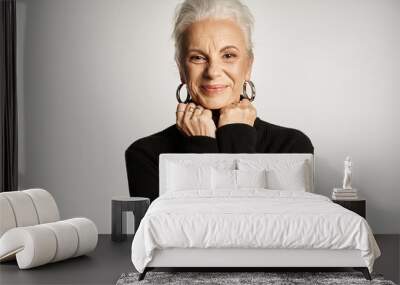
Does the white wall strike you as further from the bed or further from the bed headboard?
the bed

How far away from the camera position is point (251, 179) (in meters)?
6.62

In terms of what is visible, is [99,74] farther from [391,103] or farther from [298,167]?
[391,103]

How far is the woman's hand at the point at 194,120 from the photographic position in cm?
730

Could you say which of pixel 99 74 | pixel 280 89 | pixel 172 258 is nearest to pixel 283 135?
pixel 280 89

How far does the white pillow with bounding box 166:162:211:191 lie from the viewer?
6703 millimetres

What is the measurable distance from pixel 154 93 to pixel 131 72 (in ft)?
1.17

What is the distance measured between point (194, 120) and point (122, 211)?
1.31m

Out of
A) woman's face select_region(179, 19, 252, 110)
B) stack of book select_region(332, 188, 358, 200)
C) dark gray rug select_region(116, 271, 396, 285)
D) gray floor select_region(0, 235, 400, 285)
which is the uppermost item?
woman's face select_region(179, 19, 252, 110)

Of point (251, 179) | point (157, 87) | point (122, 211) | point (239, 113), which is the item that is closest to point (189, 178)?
point (251, 179)

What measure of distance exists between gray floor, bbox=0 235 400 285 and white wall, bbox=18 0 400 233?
1154 mm

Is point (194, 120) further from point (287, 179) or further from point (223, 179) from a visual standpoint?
point (287, 179)

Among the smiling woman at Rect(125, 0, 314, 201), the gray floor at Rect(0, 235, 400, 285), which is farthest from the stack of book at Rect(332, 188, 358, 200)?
the gray floor at Rect(0, 235, 400, 285)

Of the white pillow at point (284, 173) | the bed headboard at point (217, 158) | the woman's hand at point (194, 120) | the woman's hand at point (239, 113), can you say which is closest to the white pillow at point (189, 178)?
the bed headboard at point (217, 158)

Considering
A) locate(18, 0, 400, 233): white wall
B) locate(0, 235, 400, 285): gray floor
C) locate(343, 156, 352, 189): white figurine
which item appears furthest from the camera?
locate(18, 0, 400, 233): white wall
